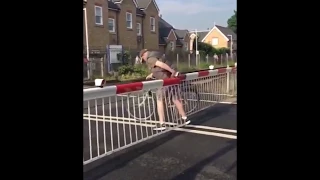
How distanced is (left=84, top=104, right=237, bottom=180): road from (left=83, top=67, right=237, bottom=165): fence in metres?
0.11

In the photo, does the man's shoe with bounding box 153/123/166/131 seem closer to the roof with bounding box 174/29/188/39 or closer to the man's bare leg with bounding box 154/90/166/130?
the man's bare leg with bounding box 154/90/166/130

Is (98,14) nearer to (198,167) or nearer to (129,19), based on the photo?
(129,19)

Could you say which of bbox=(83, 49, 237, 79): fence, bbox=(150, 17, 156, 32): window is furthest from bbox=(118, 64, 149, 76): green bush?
bbox=(150, 17, 156, 32): window

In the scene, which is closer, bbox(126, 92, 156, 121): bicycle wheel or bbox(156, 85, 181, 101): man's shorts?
bbox(156, 85, 181, 101): man's shorts

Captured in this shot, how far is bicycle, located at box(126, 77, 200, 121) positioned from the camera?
5809 millimetres

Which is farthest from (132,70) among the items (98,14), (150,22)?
(150,22)

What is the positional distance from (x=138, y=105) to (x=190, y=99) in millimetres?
1638

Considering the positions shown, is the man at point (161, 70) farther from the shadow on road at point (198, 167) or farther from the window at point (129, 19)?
the window at point (129, 19)

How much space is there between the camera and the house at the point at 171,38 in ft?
136
